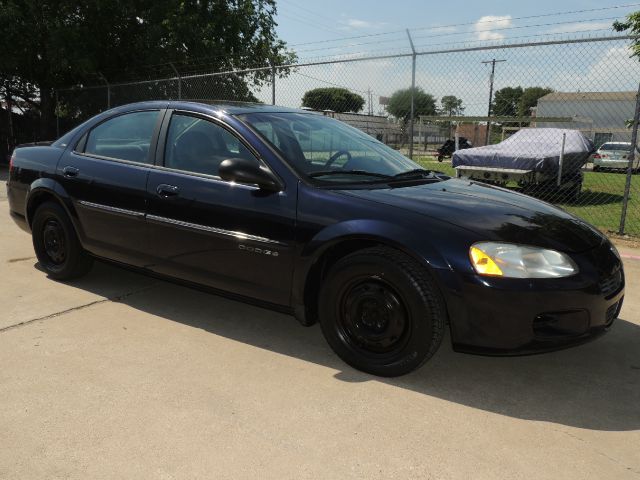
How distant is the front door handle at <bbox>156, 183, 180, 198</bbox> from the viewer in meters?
3.58

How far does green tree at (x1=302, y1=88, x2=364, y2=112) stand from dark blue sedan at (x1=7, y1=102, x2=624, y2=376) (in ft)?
20.9

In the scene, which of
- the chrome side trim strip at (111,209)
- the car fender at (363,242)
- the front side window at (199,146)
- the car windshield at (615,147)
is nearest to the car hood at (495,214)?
the car fender at (363,242)

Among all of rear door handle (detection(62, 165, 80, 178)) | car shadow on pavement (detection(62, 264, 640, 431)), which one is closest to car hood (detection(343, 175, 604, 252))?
car shadow on pavement (detection(62, 264, 640, 431))

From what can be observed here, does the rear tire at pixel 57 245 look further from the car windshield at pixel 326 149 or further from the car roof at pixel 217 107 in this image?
the car windshield at pixel 326 149

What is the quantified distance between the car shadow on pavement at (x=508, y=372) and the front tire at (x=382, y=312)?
14cm


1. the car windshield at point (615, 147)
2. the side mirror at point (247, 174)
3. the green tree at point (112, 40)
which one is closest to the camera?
the side mirror at point (247, 174)

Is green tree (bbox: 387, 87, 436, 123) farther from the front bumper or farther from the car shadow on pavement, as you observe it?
the front bumper

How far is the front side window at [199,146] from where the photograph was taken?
11.5 feet

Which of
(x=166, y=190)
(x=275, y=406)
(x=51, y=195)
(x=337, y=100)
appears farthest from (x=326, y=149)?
(x=337, y=100)

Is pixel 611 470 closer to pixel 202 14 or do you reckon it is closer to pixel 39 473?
pixel 39 473

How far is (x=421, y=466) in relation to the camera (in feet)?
7.35

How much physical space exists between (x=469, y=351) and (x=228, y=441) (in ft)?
4.21

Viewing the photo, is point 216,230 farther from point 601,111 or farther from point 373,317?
point 601,111

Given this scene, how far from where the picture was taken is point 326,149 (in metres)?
3.72
